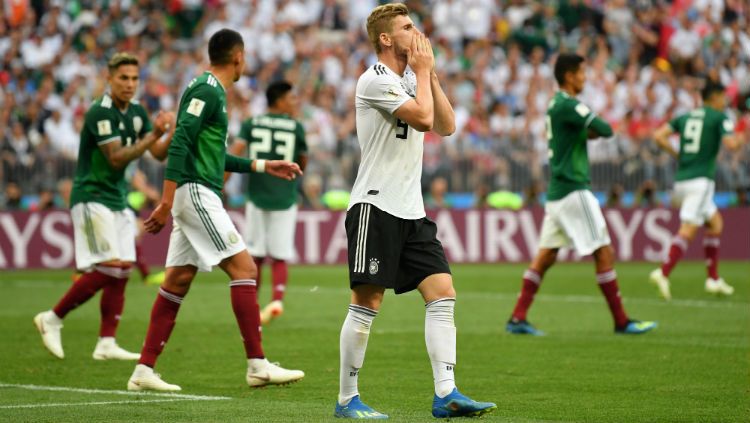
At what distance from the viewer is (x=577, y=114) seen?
12.3 metres

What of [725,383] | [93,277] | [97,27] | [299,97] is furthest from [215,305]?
[97,27]

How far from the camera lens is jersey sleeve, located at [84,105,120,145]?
10.6 m

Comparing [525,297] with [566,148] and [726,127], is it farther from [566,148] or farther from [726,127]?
[726,127]

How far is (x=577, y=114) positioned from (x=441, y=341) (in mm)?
5402

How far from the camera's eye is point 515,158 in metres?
24.5

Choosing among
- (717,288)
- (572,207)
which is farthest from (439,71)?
(572,207)

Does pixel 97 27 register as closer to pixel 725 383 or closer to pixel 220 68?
pixel 220 68

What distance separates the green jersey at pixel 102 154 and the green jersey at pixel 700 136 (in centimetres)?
803

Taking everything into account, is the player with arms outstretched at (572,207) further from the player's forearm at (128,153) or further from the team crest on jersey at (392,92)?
the team crest on jersey at (392,92)

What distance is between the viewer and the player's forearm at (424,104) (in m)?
7.19

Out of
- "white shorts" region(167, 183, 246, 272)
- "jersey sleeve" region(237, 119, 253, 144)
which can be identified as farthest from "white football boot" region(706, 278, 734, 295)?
"white shorts" region(167, 183, 246, 272)

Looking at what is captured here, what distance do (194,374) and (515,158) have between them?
15.3 meters

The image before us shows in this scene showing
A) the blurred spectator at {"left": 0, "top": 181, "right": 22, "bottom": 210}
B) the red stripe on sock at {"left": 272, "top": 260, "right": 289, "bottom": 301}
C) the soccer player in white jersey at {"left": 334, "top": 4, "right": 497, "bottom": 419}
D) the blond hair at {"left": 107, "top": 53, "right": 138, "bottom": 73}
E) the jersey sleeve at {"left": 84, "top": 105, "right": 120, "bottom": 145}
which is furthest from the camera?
the blurred spectator at {"left": 0, "top": 181, "right": 22, "bottom": 210}

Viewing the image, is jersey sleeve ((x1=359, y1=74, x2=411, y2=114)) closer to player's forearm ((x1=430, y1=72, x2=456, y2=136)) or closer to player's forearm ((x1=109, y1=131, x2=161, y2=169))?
player's forearm ((x1=430, y1=72, x2=456, y2=136))
